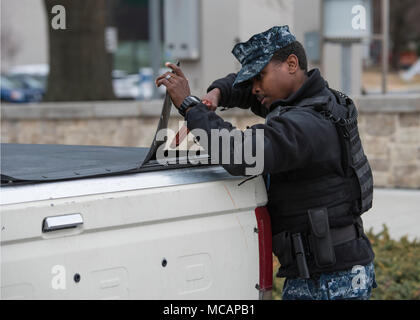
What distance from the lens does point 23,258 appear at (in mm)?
2332

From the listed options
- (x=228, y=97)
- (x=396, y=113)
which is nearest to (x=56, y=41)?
(x=396, y=113)

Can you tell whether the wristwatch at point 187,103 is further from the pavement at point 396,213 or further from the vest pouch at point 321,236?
the pavement at point 396,213

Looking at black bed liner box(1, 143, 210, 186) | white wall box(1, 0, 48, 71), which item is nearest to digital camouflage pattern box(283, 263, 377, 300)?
black bed liner box(1, 143, 210, 186)

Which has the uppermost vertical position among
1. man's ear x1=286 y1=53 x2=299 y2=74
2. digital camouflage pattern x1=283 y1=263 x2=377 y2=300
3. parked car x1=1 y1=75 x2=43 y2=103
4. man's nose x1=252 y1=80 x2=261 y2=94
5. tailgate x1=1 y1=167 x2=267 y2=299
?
man's ear x1=286 y1=53 x2=299 y2=74

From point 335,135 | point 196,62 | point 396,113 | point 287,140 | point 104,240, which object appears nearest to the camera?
point 104,240

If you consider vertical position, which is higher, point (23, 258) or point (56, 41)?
point (56, 41)

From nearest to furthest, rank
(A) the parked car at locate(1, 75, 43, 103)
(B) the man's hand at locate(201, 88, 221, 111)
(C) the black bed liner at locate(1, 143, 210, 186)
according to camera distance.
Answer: (C) the black bed liner at locate(1, 143, 210, 186)
(B) the man's hand at locate(201, 88, 221, 111)
(A) the parked car at locate(1, 75, 43, 103)

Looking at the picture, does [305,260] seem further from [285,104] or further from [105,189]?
[105,189]

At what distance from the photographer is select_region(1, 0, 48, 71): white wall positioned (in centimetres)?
4106

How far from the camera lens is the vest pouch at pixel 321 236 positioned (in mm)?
3031

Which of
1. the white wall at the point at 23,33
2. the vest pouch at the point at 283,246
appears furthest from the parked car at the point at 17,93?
the vest pouch at the point at 283,246

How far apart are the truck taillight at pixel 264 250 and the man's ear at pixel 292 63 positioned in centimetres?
62

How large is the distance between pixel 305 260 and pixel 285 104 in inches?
26.0

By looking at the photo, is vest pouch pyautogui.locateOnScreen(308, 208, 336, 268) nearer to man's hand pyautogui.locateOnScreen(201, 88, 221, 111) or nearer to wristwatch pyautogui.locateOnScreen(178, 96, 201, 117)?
wristwatch pyautogui.locateOnScreen(178, 96, 201, 117)
